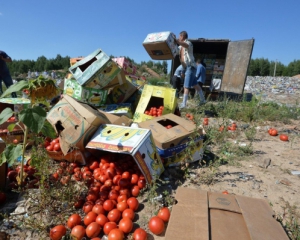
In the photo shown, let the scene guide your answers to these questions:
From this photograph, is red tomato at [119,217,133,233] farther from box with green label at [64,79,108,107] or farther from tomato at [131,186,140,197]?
box with green label at [64,79,108,107]

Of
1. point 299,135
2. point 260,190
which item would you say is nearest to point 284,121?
point 299,135

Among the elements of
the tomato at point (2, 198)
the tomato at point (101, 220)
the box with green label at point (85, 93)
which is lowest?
the tomato at point (2, 198)

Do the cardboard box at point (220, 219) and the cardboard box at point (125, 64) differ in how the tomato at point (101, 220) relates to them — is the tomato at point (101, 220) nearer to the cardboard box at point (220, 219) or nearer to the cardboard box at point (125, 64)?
the cardboard box at point (220, 219)

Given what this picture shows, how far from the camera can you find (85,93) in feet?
11.9

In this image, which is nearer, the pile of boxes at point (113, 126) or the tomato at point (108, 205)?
the tomato at point (108, 205)

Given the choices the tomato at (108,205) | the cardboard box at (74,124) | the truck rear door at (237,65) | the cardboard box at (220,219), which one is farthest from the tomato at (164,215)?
the truck rear door at (237,65)

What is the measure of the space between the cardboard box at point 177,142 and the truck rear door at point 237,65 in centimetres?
576

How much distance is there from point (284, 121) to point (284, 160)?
2.44m

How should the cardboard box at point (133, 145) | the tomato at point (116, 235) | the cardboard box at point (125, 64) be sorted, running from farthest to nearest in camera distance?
the cardboard box at point (125, 64) < the cardboard box at point (133, 145) < the tomato at point (116, 235)

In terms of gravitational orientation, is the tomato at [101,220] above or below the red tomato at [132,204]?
below

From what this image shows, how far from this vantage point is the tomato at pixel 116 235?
1.54 m

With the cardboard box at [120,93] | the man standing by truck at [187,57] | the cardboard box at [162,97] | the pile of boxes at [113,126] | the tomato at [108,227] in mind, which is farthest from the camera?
the man standing by truck at [187,57]

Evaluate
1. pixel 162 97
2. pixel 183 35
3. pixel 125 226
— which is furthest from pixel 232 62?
pixel 125 226

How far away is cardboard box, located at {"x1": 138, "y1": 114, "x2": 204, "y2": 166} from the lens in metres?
→ 2.50
